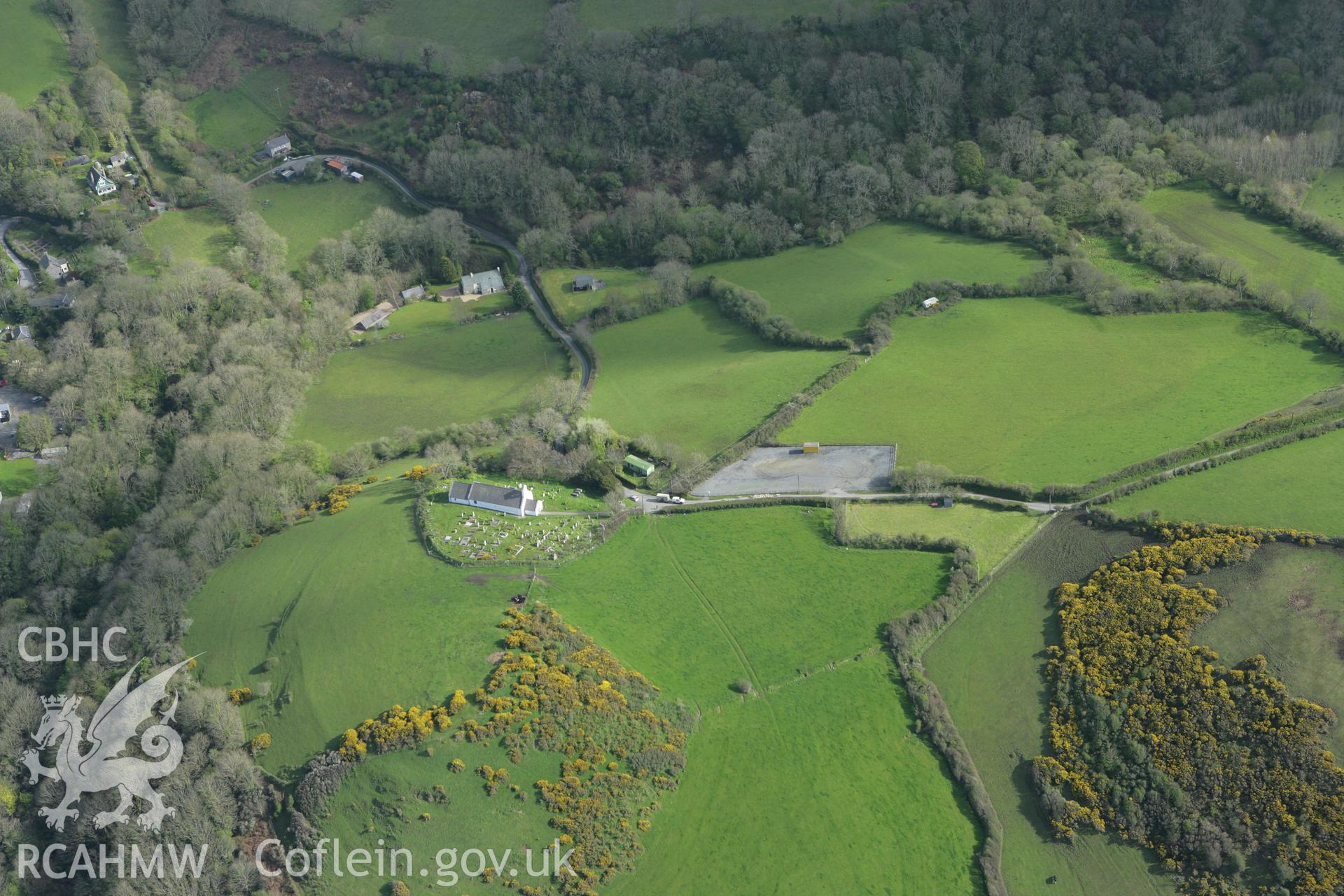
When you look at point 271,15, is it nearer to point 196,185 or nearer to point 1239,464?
point 196,185

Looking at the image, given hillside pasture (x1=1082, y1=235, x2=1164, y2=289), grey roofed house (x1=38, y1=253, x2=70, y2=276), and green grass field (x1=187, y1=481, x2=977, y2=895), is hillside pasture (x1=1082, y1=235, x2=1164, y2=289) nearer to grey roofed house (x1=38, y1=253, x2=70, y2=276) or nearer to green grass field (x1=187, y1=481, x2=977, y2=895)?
green grass field (x1=187, y1=481, x2=977, y2=895)

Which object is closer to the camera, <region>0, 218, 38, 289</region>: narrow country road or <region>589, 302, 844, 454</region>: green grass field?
<region>589, 302, 844, 454</region>: green grass field

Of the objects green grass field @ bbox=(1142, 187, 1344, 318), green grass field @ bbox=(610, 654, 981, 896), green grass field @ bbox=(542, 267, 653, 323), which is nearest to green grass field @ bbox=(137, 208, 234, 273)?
green grass field @ bbox=(542, 267, 653, 323)

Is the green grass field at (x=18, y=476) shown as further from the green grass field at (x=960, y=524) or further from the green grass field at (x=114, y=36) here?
the green grass field at (x=960, y=524)

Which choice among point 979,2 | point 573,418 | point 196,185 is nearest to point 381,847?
point 573,418

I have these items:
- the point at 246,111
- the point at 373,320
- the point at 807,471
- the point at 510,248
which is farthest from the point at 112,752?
the point at 246,111

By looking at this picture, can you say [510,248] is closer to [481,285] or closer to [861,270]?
[481,285]
